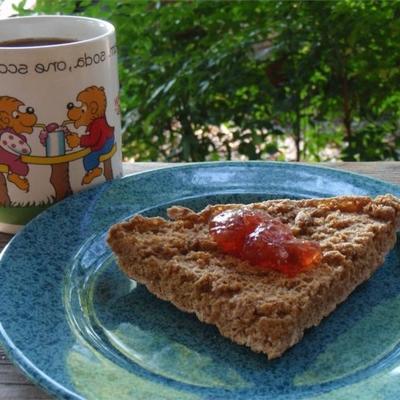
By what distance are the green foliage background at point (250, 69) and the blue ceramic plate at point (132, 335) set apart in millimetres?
915

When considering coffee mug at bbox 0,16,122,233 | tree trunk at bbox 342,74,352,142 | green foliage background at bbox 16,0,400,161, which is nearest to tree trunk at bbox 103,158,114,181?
coffee mug at bbox 0,16,122,233

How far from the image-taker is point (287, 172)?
138cm

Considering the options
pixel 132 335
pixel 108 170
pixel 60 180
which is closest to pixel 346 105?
pixel 108 170

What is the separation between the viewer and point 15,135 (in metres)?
1.19

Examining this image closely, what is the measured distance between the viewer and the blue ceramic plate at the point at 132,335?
82 centimetres

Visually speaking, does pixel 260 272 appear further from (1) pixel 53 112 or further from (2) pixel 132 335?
(1) pixel 53 112

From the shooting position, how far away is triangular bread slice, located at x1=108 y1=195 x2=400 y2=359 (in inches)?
36.2

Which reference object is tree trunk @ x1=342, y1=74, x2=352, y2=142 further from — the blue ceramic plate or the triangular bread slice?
the triangular bread slice

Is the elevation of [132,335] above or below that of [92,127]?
below

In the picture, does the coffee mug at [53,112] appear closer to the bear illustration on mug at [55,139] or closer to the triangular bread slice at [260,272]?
the bear illustration on mug at [55,139]

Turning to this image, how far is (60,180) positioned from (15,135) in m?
0.12

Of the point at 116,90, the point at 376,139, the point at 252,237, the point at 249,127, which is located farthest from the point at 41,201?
the point at 376,139

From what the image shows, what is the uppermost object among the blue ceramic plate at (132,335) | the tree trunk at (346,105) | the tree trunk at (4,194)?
the tree trunk at (4,194)

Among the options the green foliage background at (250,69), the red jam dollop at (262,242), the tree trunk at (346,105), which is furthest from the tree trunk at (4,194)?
the tree trunk at (346,105)
